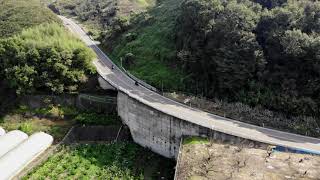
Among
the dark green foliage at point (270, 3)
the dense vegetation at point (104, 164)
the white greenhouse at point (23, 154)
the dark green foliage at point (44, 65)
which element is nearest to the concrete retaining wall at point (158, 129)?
the dense vegetation at point (104, 164)

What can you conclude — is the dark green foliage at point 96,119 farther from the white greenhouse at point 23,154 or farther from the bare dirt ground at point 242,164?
the bare dirt ground at point 242,164

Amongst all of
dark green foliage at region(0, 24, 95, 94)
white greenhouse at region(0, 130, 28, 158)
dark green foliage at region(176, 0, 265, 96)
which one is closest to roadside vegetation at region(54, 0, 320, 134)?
dark green foliage at region(176, 0, 265, 96)

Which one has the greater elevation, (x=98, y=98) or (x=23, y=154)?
(x=98, y=98)

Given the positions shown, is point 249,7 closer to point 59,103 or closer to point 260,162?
point 260,162

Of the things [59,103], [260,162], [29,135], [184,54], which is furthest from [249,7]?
[29,135]

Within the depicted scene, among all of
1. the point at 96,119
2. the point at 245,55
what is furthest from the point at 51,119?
the point at 245,55

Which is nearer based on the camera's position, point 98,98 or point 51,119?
point 51,119

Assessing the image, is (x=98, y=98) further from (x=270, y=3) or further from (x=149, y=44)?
(x=270, y=3)
